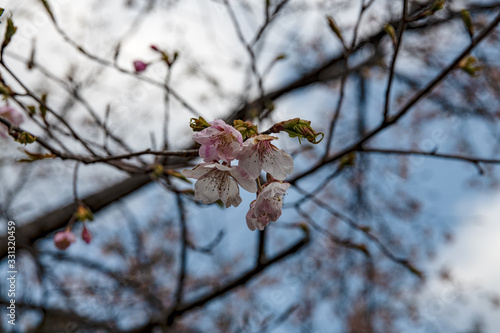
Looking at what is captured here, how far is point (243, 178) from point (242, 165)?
0.04 metres

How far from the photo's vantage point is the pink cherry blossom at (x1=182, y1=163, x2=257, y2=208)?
886 mm

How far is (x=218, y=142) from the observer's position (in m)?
0.89

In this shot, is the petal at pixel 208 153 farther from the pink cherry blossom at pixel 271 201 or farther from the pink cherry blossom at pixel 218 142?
the pink cherry blossom at pixel 271 201

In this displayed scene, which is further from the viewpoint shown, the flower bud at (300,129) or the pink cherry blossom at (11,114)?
the pink cherry blossom at (11,114)

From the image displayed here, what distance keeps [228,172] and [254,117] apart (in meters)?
1.04

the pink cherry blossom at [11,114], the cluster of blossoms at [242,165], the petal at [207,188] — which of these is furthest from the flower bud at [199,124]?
the pink cherry blossom at [11,114]

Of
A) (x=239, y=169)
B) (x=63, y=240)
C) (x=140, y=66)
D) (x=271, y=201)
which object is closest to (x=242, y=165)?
(x=239, y=169)

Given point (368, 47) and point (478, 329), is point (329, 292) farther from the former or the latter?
point (478, 329)

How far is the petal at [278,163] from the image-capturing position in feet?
2.99

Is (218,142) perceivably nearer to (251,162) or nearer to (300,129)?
(251,162)

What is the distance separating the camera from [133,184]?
3520mm

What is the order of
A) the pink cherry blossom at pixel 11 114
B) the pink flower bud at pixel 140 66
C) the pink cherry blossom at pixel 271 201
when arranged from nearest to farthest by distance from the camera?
1. the pink cherry blossom at pixel 271 201
2. the pink cherry blossom at pixel 11 114
3. the pink flower bud at pixel 140 66

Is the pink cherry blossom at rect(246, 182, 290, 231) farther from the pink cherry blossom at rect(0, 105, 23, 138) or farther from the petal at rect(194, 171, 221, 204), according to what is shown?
the pink cherry blossom at rect(0, 105, 23, 138)

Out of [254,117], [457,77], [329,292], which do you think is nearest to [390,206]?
[329,292]
